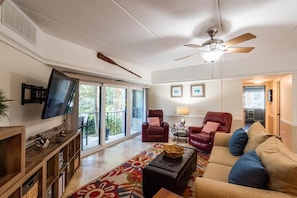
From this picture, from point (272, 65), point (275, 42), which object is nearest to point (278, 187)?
point (275, 42)

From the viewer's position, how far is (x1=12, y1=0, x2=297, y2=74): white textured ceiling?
5.99 feet

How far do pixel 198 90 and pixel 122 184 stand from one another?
3889 mm

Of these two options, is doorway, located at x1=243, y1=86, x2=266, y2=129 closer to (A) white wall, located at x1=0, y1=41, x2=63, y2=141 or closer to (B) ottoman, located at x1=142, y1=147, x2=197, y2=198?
(B) ottoman, located at x1=142, y1=147, x2=197, y2=198

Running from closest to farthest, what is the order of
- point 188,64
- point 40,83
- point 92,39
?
1. point 40,83
2. point 92,39
3. point 188,64

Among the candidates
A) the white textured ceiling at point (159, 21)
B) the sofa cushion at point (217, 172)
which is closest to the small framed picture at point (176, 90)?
the white textured ceiling at point (159, 21)

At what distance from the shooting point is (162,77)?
556 centimetres

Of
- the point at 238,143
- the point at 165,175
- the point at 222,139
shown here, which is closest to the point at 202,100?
the point at 222,139

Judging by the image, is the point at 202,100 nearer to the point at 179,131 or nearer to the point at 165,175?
the point at 179,131

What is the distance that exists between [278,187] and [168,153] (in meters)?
1.40

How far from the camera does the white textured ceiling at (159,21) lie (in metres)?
1.82

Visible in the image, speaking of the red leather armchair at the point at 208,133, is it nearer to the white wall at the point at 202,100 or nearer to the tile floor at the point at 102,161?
the white wall at the point at 202,100

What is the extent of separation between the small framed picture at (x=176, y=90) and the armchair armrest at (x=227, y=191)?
439 centimetres

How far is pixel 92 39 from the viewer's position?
9.19ft

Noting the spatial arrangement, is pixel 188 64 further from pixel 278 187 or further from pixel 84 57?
pixel 278 187
